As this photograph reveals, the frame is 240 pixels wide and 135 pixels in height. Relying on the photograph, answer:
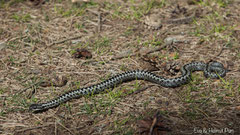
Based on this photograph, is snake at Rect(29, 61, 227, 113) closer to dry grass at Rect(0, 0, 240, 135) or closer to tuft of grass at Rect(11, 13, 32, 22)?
dry grass at Rect(0, 0, 240, 135)

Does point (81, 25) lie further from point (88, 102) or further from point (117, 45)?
point (88, 102)

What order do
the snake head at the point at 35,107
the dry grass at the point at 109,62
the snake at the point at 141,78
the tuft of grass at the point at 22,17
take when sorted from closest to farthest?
1. the dry grass at the point at 109,62
2. the snake head at the point at 35,107
3. the snake at the point at 141,78
4. the tuft of grass at the point at 22,17

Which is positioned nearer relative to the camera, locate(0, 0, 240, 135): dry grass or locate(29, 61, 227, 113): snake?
locate(0, 0, 240, 135): dry grass

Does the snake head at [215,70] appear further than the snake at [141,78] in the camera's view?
Yes

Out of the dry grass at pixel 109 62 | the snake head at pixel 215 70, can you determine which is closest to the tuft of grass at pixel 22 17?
the dry grass at pixel 109 62

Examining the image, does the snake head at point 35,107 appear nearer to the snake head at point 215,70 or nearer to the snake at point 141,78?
the snake at point 141,78

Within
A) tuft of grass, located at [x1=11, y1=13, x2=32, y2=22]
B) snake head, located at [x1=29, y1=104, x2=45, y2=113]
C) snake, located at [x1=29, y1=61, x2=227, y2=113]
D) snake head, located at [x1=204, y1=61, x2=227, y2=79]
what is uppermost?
tuft of grass, located at [x1=11, y1=13, x2=32, y2=22]

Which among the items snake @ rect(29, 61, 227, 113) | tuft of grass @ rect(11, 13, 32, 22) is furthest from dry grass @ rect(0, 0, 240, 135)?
snake @ rect(29, 61, 227, 113)
